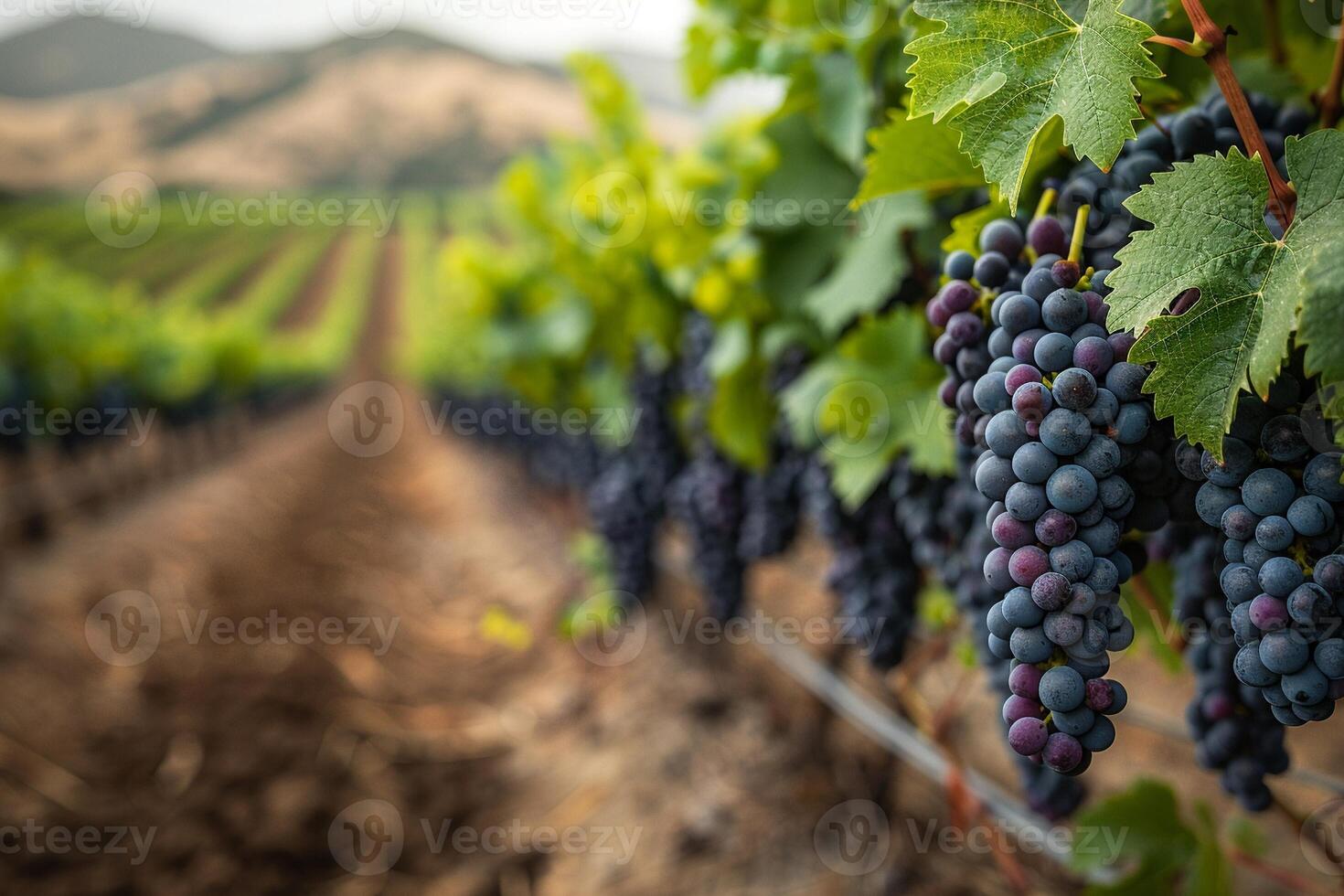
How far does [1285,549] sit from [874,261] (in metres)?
0.80

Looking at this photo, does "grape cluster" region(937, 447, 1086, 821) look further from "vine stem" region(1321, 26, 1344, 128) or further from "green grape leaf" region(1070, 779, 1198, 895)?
"vine stem" region(1321, 26, 1344, 128)

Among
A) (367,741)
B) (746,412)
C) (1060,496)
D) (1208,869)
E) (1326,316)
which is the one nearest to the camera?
(1326,316)

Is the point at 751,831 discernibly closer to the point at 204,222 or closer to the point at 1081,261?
the point at 1081,261

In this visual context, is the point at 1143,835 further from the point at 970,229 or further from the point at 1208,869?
the point at 970,229

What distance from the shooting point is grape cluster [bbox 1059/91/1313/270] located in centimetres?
76

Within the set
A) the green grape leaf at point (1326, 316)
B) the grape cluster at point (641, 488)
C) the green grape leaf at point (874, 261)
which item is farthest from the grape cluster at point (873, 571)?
the grape cluster at point (641, 488)

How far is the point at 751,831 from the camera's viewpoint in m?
2.58

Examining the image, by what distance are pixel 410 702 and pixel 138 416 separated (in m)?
9.25

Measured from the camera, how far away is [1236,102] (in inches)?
24.5

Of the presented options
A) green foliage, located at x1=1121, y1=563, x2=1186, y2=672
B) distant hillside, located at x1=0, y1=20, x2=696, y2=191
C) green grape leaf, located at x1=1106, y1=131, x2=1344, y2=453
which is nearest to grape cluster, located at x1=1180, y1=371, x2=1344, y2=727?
green grape leaf, located at x1=1106, y1=131, x2=1344, y2=453

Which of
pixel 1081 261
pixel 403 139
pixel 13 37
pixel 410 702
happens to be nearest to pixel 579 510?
pixel 410 702

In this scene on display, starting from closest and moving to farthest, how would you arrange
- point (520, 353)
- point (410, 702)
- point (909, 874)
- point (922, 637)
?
point (909, 874) → point (922, 637) → point (410, 702) → point (520, 353)

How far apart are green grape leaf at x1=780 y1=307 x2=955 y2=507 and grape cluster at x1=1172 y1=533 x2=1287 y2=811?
37 centimetres

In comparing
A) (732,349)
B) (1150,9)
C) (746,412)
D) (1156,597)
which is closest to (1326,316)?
(1150,9)
